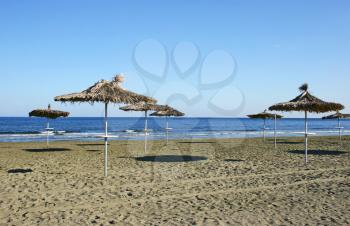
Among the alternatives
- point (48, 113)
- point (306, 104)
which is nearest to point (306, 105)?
point (306, 104)

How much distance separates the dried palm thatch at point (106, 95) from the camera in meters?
9.28

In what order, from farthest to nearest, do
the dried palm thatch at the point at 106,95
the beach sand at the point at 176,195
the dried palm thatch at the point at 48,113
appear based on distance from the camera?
the dried palm thatch at the point at 48,113
the dried palm thatch at the point at 106,95
the beach sand at the point at 176,195

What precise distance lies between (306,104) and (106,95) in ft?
23.3

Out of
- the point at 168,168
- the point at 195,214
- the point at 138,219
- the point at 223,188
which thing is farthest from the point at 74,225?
the point at 168,168

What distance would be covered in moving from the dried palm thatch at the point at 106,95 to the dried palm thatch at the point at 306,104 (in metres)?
5.79

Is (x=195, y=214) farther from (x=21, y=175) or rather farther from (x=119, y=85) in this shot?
(x=21, y=175)

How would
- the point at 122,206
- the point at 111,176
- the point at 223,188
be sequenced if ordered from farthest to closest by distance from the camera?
1. the point at 111,176
2. the point at 223,188
3. the point at 122,206

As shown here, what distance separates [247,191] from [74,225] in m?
4.04

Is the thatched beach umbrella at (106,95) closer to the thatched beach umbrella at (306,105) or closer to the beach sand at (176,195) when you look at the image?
the beach sand at (176,195)

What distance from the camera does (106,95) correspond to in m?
9.31

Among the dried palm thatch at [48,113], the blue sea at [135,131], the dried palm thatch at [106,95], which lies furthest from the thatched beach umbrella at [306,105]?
the dried palm thatch at [48,113]

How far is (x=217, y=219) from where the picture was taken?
5.69 m

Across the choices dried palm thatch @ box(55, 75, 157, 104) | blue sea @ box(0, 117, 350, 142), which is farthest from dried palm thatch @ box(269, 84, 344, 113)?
dried palm thatch @ box(55, 75, 157, 104)

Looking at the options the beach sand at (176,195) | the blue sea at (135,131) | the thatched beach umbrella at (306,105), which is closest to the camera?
the beach sand at (176,195)
